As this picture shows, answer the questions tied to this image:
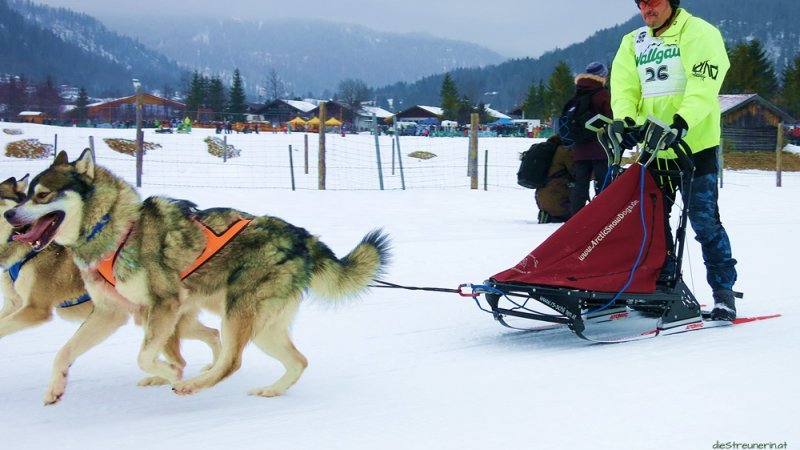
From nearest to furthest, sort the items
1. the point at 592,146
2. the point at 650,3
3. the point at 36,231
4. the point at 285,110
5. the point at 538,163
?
1. the point at 36,231
2. the point at 650,3
3. the point at 592,146
4. the point at 538,163
5. the point at 285,110

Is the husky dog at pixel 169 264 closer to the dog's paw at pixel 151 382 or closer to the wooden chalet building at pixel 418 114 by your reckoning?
the dog's paw at pixel 151 382

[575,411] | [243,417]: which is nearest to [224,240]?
[243,417]

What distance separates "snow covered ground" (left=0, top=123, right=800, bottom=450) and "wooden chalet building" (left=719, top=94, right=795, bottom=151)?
126 feet

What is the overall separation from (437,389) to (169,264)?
130cm

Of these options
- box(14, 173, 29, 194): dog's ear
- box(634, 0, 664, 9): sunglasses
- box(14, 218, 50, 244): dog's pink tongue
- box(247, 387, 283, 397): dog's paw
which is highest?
box(634, 0, 664, 9): sunglasses

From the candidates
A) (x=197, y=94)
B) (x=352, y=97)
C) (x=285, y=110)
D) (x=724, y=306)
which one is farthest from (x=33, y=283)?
(x=352, y=97)

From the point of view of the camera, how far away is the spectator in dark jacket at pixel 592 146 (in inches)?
334

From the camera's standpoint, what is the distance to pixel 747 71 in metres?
55.6

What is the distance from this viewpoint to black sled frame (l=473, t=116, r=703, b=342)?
396cm

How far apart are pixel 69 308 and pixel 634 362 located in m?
2.78

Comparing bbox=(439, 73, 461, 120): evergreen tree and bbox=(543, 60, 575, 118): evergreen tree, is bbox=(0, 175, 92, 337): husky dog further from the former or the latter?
bbox=(439, 73, 461, 120): evergreen tree

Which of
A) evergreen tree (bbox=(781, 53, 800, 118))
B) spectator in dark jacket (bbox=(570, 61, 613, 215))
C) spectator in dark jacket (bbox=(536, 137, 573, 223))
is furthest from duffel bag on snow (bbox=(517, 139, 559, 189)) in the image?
evergreen tree (bbox=(781, 53, 800, 118))

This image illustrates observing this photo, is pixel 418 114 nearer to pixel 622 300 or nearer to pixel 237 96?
pixel 237 96

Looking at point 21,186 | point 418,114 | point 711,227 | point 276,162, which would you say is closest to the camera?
point 21,186
